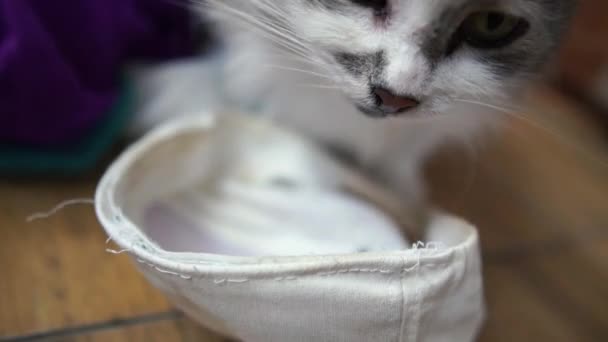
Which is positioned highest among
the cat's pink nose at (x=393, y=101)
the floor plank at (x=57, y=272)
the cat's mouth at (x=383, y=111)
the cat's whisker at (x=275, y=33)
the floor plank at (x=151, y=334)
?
the cat's whisker at (x=275, y=33)

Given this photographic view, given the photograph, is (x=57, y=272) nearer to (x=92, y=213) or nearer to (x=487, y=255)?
(x=92, y=213)

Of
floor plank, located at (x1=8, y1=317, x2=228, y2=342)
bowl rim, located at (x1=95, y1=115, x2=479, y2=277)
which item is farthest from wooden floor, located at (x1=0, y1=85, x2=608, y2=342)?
bowl rim, located at (x1=95, y1=115, x2=479, y2=277)

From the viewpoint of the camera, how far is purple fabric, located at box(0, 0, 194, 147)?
62 centimetres

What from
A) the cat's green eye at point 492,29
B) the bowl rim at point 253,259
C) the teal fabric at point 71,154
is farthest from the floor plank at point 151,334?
the cat's green eye at point 492,29

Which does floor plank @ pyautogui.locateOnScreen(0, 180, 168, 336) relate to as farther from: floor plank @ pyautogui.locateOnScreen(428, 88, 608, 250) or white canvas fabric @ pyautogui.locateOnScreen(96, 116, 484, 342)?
floor plank @ pyautogui.locateOnScreen(428, 88, 608, 250)

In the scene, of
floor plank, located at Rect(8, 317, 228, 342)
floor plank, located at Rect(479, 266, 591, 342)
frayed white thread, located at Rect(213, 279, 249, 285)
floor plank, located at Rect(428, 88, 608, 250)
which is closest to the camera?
frayed white thread, located at Rect(213, 279, 249, 285)

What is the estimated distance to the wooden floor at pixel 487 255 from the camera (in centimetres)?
56

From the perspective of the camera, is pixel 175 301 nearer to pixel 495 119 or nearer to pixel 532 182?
pixel 495 119

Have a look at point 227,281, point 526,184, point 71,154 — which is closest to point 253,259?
point 227,281

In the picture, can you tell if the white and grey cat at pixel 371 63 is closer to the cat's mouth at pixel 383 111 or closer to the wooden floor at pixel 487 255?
the cat's mouth at pixel 383 111

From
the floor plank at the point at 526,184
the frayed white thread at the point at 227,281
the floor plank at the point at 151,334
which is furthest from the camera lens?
the floor plank at the point at 526,184

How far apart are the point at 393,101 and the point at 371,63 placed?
44 mm

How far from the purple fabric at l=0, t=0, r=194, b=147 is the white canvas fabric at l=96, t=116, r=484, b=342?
143 millimetres

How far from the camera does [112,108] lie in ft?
2.47
